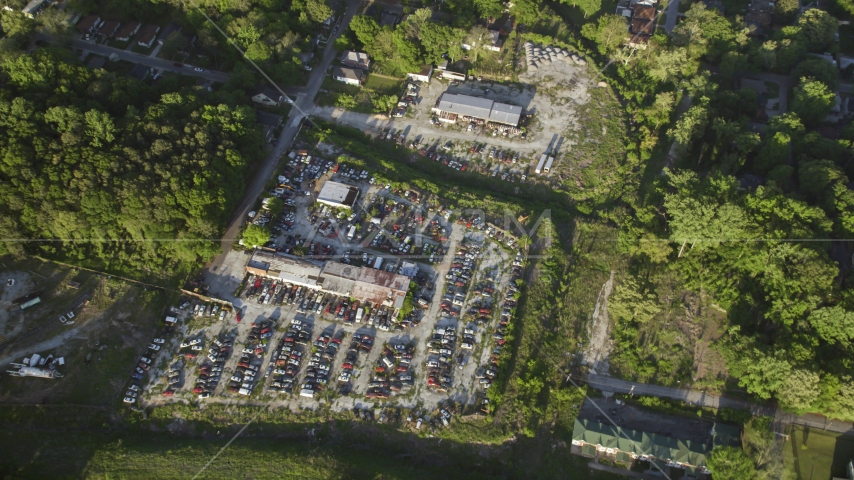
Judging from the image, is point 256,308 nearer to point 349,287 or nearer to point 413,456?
point 349,287

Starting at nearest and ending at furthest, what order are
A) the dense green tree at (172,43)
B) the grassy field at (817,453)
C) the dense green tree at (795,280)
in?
the grassy field at (817,453) < the dense green tree at (795,280) < the dense green tree at (172,43)

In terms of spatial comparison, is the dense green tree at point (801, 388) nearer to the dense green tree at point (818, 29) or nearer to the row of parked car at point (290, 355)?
the row of parked car at point (290, 355)

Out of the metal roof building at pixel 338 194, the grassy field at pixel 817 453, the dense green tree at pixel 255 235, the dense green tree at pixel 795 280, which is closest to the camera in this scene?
the grassy field at pixel 817 453

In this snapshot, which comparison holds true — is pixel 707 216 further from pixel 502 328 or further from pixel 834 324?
pixel 502 328

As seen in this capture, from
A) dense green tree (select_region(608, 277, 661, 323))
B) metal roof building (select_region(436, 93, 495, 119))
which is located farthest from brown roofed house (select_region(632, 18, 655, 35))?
dense green tree (select_region(608, 277, 661, 323))

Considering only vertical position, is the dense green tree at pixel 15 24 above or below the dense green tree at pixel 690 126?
below

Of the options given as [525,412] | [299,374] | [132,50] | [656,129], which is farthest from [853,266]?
[132,50]

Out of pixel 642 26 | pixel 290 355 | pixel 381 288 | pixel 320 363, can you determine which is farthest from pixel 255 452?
pixel 642 26

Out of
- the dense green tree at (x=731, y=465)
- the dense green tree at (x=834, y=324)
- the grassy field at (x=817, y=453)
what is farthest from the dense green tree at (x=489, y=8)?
the grassy field at (x=817, y=453)

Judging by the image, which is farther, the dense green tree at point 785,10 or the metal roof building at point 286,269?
the dense green tree at point 785,10
